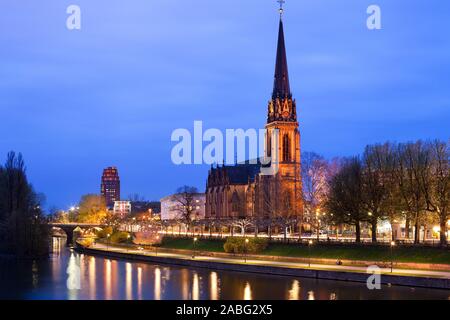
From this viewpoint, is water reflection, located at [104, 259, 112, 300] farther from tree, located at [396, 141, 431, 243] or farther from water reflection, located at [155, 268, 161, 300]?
tree, located at [396, 141, 431, 243]

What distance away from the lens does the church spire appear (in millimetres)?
142250

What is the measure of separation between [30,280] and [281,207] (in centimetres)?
4833

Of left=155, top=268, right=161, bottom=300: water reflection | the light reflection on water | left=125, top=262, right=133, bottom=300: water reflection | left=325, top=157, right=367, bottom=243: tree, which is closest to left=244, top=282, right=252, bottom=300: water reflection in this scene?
the light reflection on water

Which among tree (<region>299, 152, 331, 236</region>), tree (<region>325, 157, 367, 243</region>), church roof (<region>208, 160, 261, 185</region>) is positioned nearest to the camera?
tree (<region>325, 157, 367, 243</region>)

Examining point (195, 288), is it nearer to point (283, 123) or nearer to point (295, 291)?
point (295, 291)

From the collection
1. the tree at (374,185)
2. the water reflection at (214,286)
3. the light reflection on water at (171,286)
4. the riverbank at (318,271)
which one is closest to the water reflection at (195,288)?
the light reflection on water at (171,286)

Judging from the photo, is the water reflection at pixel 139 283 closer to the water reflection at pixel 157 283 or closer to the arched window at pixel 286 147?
the water reflection at pixel 157 283

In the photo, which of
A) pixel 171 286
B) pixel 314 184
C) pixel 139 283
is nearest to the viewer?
pixel 171 286

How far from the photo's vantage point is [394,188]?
85.4 metres

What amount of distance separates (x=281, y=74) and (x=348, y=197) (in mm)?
58759

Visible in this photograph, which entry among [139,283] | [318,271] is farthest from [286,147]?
[139,283]

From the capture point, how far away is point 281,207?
11731 centimetres

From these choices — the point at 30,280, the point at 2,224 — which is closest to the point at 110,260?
the point at 2,224

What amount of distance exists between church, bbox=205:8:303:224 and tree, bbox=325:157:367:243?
65.4 feet
